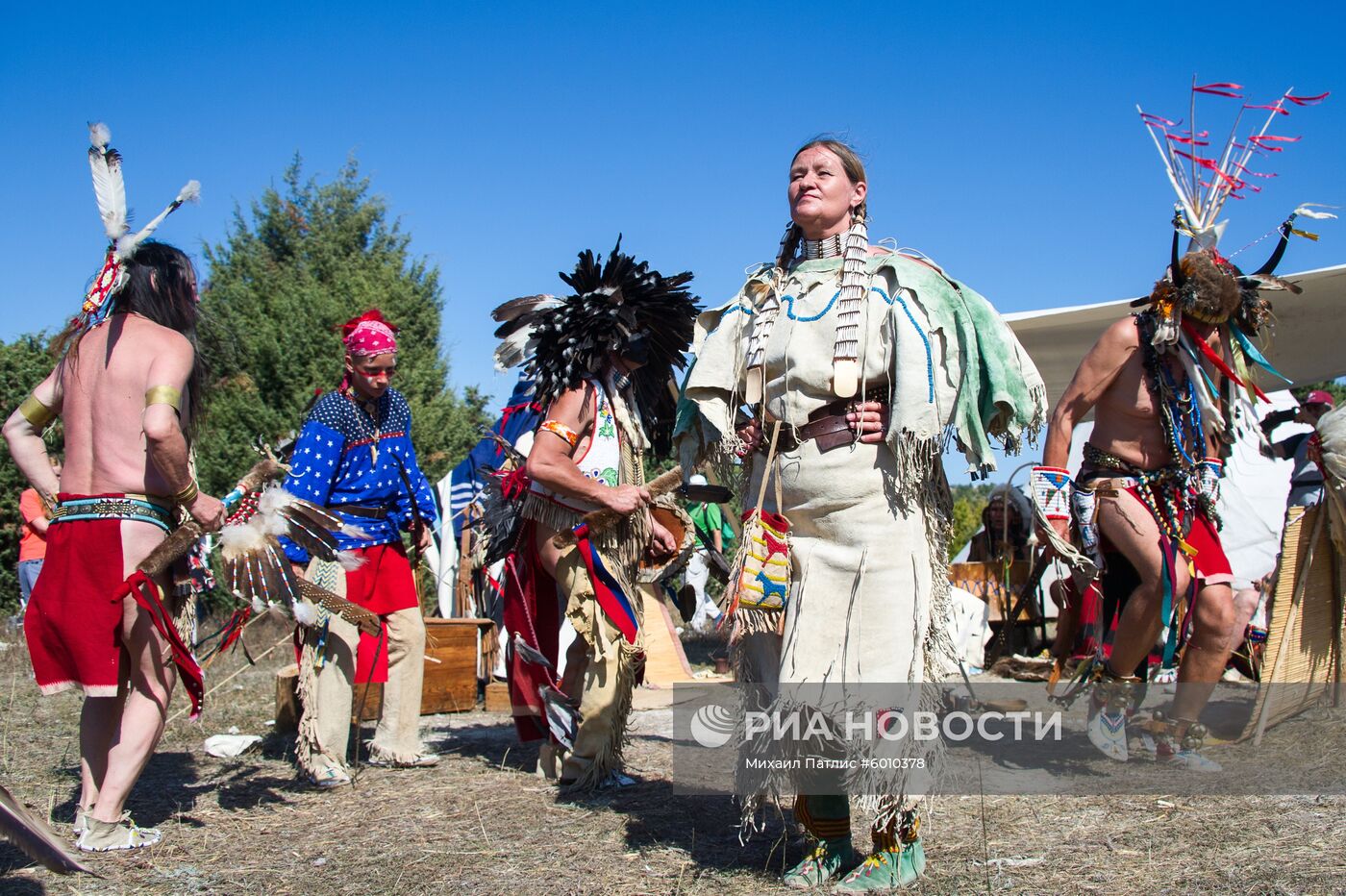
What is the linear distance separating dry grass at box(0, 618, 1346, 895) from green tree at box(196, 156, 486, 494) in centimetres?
514

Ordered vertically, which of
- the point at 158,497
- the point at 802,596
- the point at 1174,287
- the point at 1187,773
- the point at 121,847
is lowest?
the point at 121,847

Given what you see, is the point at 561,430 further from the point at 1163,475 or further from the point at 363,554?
the point at 1163,475

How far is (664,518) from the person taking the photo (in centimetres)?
472

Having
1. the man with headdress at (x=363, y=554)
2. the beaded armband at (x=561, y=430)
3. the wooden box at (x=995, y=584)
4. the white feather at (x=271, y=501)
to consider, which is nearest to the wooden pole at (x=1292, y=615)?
the beaded armband at (x=561, y=430)

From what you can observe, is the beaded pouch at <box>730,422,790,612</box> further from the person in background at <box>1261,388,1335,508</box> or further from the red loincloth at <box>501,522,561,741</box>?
the person in background at <box>1261,388,1335,508</box>

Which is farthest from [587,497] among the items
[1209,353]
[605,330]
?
[1209,353]

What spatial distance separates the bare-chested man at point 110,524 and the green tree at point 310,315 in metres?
5.37

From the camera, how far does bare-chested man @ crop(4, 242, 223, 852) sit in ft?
11.6

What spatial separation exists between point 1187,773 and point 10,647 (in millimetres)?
9149

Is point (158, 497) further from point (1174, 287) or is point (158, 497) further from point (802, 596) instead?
point (1174, 287)

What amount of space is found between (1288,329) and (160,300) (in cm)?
732

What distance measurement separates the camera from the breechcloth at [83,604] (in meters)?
3.53

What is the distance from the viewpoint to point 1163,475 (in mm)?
4664

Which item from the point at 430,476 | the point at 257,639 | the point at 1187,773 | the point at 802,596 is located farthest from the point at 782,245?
the point at 430,476
